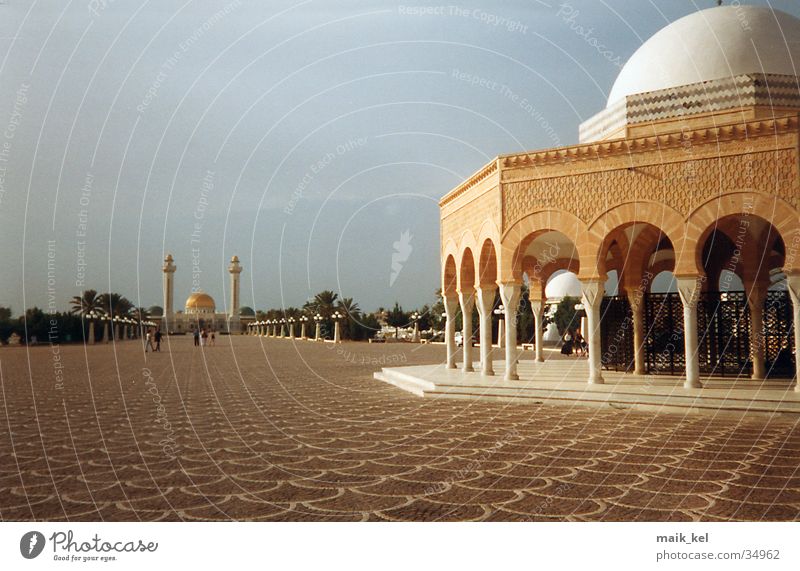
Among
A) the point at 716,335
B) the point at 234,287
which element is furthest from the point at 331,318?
the point at 716,335

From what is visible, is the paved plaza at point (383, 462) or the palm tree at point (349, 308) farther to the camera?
the palm tree at point (349, 308)

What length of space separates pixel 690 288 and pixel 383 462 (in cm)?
681

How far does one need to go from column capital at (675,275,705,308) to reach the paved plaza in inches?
85.8

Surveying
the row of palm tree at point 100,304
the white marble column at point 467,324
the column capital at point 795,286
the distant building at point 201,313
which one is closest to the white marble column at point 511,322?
the white marble column at point 467,324

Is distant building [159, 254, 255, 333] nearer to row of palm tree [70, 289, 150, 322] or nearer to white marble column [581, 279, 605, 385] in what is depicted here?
row of palm tree [70, 289, 150, 322]

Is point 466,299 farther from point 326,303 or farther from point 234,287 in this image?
point 234,287

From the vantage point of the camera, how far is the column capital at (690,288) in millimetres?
10570

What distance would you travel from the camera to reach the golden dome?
105 m

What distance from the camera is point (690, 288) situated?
34.7 ft

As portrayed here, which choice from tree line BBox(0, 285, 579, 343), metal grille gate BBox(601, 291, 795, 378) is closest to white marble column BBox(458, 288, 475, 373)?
metal grille gate BBox(601, 291, 795, 378)

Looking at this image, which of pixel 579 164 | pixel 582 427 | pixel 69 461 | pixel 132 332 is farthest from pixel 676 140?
pixel 132 332

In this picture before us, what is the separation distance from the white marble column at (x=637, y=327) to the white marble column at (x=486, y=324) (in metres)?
3.22

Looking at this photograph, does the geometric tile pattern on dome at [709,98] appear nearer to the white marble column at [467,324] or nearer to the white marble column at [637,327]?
the white marble column at [637,327]

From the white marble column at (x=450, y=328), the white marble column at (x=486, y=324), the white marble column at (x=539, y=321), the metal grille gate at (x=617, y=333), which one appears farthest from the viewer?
the white marble column at (x=539, y=321)
